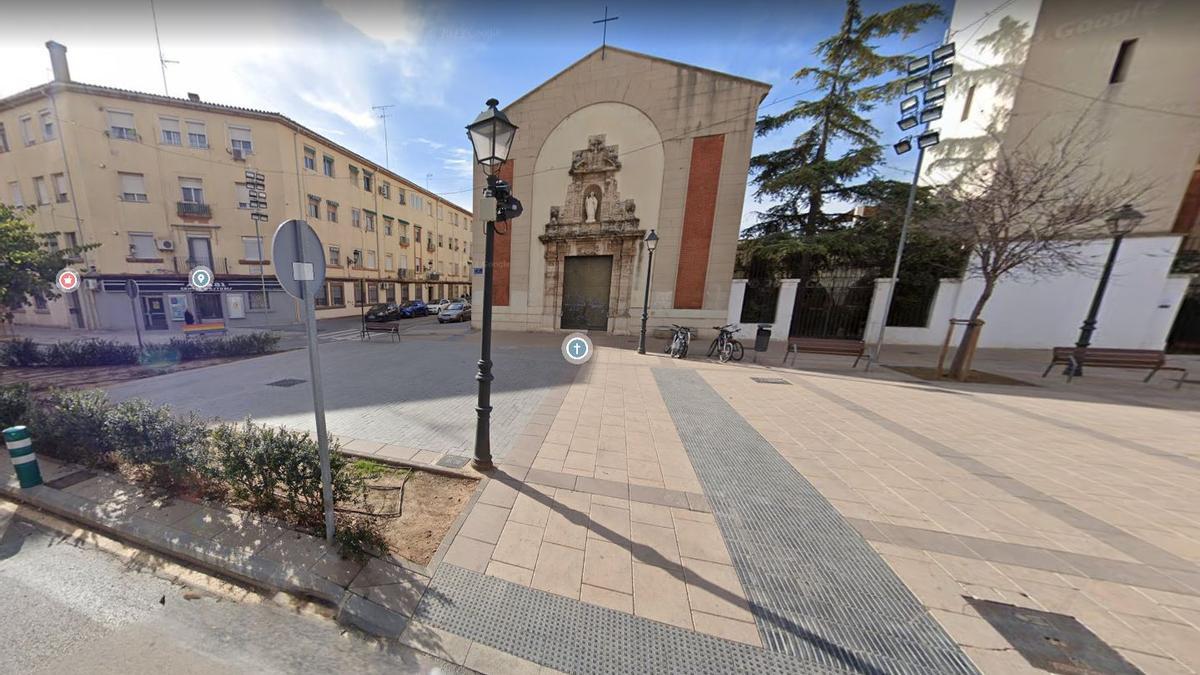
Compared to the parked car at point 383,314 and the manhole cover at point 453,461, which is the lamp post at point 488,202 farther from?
the parked car at point 383,314

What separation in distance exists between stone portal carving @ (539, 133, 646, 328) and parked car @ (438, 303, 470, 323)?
8.28 metres

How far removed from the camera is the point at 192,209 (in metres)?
17.5

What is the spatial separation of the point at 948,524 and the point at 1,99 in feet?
125

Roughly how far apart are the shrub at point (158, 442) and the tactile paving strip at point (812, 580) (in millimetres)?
4806

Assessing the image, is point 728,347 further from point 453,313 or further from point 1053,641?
point 453,313

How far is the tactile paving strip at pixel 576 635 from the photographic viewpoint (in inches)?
75.7

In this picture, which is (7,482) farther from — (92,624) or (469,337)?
(469,337)

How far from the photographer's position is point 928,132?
926 cm

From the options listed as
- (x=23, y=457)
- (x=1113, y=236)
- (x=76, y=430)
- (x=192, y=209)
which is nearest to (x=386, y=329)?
(x=76, y=430)

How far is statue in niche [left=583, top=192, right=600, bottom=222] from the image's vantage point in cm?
1414

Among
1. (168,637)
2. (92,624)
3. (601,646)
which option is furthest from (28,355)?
(601,646)

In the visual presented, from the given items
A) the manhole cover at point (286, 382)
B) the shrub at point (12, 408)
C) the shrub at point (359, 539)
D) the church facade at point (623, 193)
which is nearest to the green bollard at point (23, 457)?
the shrub at point (12, 408)

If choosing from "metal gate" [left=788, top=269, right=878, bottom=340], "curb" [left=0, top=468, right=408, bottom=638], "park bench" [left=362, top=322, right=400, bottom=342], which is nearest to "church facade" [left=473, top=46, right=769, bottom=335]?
"park bench" [left=362, top=322, right=400, bottom=342]

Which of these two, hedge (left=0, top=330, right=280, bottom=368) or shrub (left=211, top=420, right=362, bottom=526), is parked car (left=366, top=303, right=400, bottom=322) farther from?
shrub (left=211, top=420, right=362, bottom=526)
